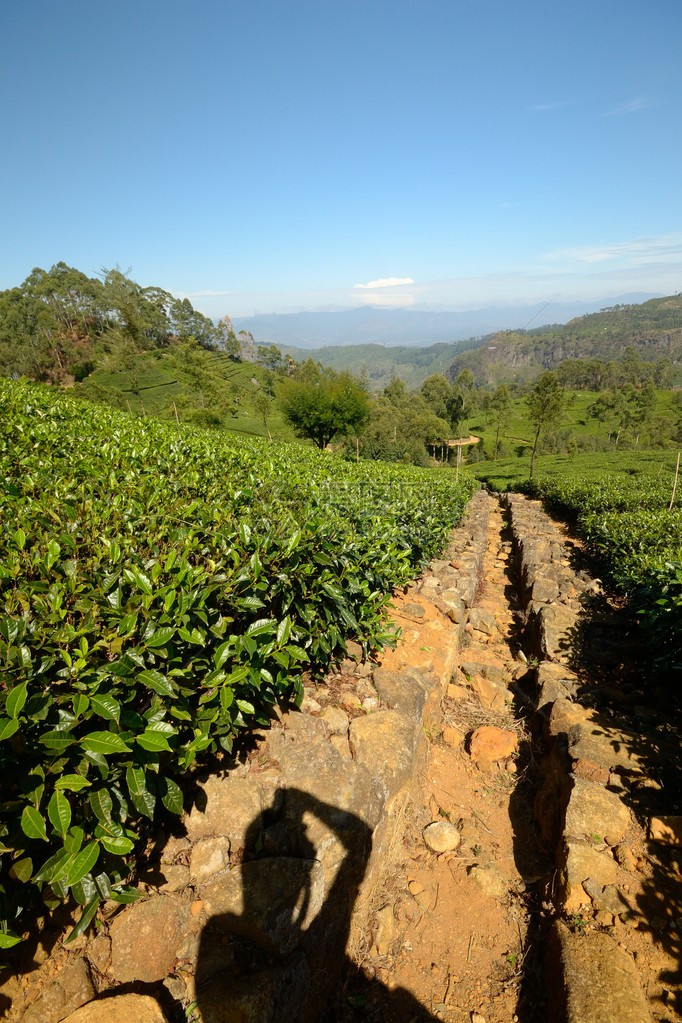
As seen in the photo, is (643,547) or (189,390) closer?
(643,547)

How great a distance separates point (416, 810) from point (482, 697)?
6.99 feet

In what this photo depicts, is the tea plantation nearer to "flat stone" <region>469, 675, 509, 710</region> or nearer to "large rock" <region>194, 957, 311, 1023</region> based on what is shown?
"flat stone" <region>469, 675, 509, 710</region>

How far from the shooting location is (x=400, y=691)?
4.44m

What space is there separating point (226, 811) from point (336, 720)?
1.29 metres

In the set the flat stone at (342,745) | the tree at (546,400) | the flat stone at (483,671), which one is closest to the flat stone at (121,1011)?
the flat stone at (342,745)

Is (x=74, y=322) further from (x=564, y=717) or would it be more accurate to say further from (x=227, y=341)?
(x=564, y=717)

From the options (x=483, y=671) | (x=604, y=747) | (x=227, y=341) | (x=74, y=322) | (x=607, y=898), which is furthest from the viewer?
(x=227, y=341)

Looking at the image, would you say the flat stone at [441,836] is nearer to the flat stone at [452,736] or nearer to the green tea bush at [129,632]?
the flat stone at [452,736]

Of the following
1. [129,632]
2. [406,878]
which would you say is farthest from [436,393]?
[129,632]

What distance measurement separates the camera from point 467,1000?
8.89ft

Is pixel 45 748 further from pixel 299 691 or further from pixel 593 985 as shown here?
pixel 593 985

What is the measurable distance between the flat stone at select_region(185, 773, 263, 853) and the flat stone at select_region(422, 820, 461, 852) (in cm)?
180

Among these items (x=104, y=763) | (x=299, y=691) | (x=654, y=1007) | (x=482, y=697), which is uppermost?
(x=104, y=763)

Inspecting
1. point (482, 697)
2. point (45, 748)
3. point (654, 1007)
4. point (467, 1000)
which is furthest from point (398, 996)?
point (482, 697)
